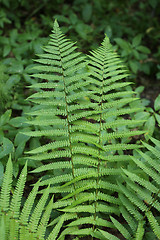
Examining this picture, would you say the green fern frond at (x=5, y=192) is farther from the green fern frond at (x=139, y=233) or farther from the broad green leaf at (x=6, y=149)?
the green fern frond at (x=139, y=233)

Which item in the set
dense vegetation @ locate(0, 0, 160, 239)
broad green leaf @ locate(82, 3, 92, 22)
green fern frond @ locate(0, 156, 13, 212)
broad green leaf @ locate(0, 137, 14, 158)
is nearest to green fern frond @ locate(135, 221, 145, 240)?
dense vegetation @ locate(0, 0, 160, 239)

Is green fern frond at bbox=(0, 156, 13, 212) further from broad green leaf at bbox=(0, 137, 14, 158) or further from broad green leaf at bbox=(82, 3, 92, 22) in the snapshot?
broad green leaf at bbox=(82, 3, 92, 22)

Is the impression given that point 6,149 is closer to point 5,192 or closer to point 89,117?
point 5,192

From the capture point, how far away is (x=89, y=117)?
6.02ft

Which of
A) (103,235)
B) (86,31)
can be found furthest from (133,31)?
(103,235)

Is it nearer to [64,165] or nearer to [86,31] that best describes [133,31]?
[86,31]

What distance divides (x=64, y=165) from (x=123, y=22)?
3729 millimetres

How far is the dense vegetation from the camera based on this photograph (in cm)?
163

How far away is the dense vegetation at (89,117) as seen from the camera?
5.34 ft

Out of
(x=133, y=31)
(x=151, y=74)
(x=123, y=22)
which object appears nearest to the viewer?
(x=151, y=74)

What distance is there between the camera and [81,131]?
74.2 inches

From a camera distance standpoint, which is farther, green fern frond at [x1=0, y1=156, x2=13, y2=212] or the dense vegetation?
the dense vegetation

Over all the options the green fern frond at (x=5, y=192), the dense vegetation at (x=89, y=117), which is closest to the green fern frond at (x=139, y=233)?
the dense vegetation at (x=89, y=117)

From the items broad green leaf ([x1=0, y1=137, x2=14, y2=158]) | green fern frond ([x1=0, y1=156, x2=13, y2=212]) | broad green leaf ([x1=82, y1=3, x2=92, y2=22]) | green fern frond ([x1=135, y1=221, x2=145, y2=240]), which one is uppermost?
broad green leaf ([x1=82, y1=3, x2=92, y2=22])
